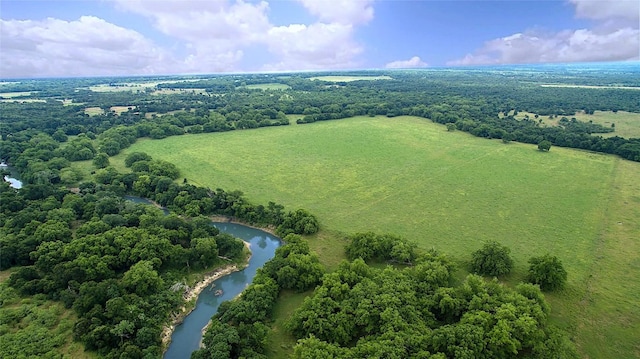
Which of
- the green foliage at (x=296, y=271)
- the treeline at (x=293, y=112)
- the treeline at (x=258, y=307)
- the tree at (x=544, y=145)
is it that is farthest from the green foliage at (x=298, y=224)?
the tree at (x=544, y=145)

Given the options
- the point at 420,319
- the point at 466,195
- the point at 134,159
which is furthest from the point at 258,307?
the point at 134,159

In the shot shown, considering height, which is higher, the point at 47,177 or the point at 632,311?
the point at 47,177

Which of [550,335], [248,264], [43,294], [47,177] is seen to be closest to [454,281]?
[550,335]

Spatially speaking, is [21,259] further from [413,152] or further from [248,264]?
[413,152]

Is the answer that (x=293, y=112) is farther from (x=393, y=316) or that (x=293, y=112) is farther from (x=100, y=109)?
(x=393, y=316)

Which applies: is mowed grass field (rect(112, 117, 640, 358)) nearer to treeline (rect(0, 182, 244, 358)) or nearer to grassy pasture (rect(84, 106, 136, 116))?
treeline (rect(0, 182, 244, 358))

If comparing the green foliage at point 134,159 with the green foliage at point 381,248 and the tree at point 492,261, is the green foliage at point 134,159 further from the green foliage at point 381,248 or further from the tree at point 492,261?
the tree at point 492,261
